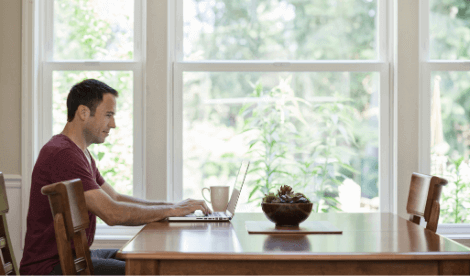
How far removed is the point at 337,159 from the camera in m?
3.43

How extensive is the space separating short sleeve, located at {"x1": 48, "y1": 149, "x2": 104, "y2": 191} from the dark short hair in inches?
12.3

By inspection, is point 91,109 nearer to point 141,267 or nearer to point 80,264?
point 80,264

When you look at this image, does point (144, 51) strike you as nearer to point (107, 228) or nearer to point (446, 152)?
point (107, 228)

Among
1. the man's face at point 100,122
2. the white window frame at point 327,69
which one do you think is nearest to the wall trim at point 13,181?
the white window frame at point 327,69

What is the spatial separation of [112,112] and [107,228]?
136 cm

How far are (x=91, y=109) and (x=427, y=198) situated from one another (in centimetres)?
159

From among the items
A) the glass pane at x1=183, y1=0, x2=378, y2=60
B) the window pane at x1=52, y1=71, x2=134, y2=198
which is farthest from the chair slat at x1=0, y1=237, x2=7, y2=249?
the glass pane at x1=183, y1=0, x2=378, y2=60

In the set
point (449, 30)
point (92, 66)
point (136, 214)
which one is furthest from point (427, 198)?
point (92, 66)

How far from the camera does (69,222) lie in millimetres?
1476

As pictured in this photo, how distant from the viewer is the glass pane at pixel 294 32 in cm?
342

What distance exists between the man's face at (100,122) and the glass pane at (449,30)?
233cm

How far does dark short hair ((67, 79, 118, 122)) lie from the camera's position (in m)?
2.25

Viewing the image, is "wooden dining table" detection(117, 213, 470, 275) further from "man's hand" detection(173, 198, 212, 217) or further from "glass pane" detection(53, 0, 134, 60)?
"glass pane" detection(53, 0, 134, 60)

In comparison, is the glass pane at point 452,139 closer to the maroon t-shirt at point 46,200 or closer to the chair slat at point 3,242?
the maroon t-shirt at point 46,200
